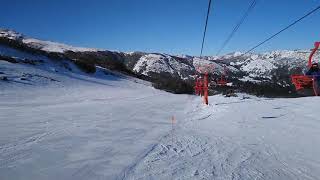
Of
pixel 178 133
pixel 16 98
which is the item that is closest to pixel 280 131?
pixel 178 133

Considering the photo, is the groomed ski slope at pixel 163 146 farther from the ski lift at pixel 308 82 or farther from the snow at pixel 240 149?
the ski lift at pixel 308 82

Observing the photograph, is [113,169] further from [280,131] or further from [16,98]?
[16,98]

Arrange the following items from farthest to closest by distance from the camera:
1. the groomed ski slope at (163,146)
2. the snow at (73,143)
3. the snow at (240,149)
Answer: the snow at (240,149)
the groomed ski slope at (163,146)
the snow at (73,143)

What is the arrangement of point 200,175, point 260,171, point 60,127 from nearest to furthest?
point 200,175 < point 260,171 < point 60,127

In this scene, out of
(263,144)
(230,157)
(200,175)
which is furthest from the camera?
(263,144)

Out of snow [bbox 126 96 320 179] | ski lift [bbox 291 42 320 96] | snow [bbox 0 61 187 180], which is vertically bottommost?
snow [bbox 0 61 187 180]

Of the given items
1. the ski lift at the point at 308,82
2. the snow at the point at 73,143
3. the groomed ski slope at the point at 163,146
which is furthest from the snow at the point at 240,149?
the ski lift at the point at 308,82

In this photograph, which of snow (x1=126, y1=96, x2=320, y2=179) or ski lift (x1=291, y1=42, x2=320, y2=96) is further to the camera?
ski lift (x1=291, y1=42, x2=320, y2=96)

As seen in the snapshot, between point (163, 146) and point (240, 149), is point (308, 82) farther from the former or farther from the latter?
point (163, 146)

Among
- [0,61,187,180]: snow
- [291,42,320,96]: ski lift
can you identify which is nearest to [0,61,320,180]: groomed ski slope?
[0,61,187,180]: snow

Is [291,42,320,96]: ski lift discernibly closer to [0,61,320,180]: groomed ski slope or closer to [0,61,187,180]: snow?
[0,61,320,180]: groomed ski slope

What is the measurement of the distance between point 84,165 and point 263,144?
649 cm

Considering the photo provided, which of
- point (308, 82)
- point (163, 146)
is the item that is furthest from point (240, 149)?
point (308, 82)

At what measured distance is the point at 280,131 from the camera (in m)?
14.1
